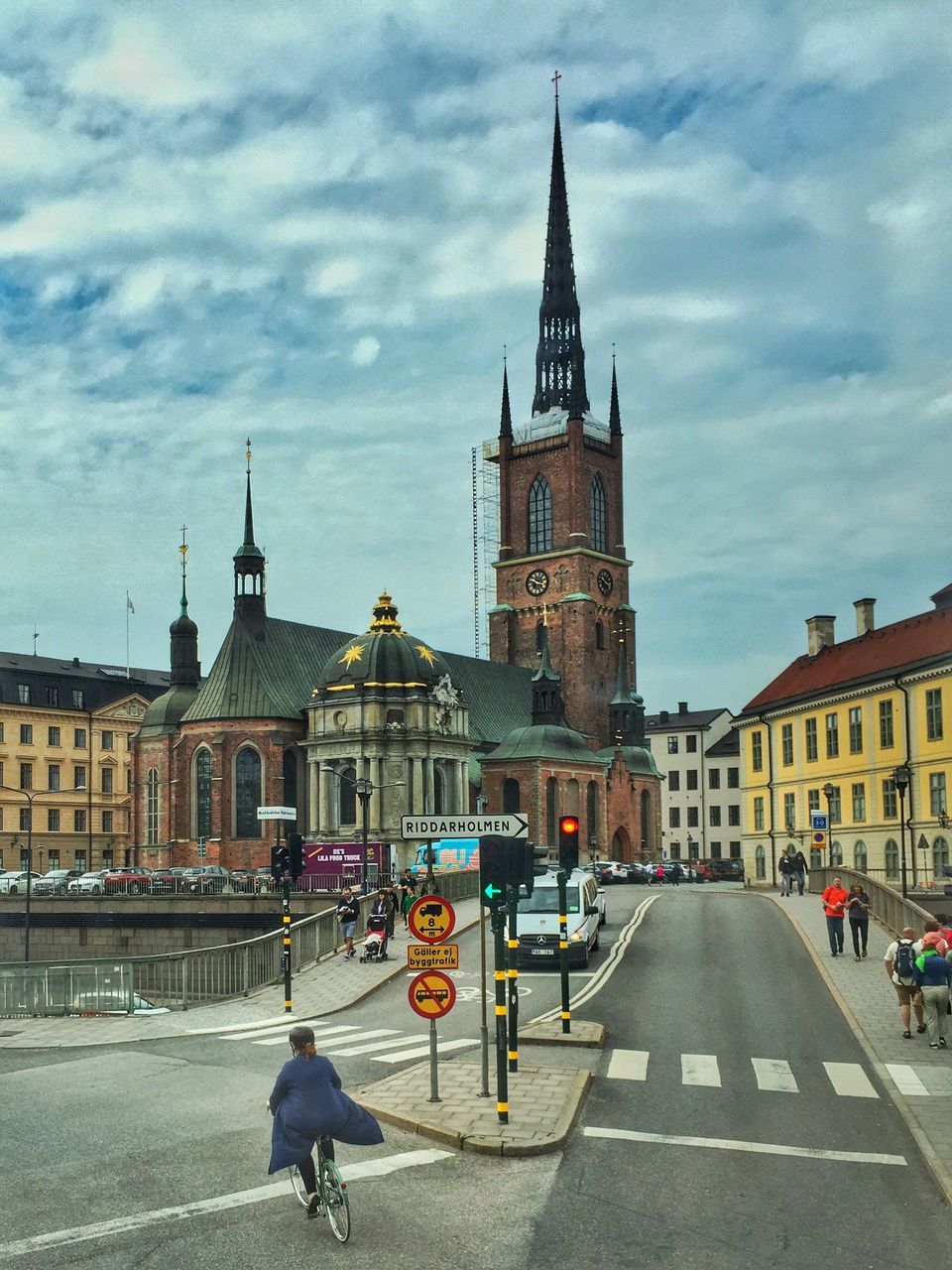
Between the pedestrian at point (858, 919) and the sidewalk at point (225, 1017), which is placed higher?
the pedestrian at point (858, 919)

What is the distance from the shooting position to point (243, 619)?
8675 cm

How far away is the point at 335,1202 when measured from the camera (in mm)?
10398

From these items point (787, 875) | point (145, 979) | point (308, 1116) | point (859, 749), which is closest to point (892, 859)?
point (859, 749)

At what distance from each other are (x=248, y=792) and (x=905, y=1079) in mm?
66687

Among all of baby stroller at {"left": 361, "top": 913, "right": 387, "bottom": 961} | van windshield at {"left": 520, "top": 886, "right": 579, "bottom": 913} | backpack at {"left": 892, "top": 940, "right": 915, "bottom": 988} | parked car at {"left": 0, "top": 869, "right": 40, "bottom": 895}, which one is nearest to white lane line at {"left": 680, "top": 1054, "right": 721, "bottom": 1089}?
backpack at {"left": 892, "top": 940, "right": 915, "bottom": 988}

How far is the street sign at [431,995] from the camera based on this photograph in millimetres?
15227

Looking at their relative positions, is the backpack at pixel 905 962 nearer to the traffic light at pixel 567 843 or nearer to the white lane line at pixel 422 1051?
the traffic light at pixel 567 843

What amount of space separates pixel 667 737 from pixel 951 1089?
112 meters

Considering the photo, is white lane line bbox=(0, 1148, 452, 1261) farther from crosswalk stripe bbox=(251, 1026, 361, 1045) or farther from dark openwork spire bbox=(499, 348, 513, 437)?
dark openwork spire bbox=(499, 348, 513, 437)

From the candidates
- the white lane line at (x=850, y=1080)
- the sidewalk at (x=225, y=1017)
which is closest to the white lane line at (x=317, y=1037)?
the sidewalk at (x=225, y=1017)

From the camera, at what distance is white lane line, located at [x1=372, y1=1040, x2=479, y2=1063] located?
1908cm

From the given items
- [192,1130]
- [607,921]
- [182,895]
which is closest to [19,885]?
[182,895]

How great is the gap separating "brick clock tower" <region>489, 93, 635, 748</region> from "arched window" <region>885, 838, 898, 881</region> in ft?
181

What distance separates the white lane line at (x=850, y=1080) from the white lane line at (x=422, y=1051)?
5.27 metres
